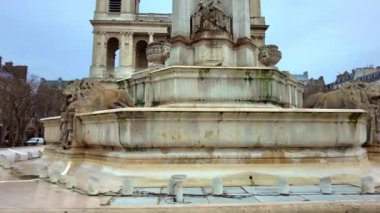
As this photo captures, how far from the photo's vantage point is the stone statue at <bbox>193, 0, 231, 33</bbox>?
10.4 metres

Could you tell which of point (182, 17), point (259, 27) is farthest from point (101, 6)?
point (182, 17)

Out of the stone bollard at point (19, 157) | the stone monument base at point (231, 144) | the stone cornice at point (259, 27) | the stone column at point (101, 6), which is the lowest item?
the stone bollard at point (19, 157)

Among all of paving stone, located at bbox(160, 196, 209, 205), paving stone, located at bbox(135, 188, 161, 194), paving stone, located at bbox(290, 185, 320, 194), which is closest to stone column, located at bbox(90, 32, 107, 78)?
paving stone, located at bbox(135, 188, 161, 194)

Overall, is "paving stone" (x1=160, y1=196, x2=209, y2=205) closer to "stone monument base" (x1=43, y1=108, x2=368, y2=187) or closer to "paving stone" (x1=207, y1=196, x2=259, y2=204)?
"paving stone" (x1=207, y1=196, x2=259, y2=204)

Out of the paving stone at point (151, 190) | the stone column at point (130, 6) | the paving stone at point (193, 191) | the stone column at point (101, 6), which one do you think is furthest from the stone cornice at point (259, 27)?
the paving stone at point (151, 190)

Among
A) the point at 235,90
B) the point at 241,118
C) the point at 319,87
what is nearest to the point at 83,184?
the point at 241,118

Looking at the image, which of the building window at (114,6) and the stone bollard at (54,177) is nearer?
the stone bollard at (54,177)

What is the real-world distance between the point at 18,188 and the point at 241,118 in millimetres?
3953

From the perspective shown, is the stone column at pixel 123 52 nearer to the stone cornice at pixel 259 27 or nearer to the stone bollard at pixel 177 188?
the stone cornice at pixel 259 27

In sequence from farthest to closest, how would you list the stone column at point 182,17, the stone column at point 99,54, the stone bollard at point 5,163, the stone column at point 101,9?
the stone column at point 101,9 < the stone column at point 99,54 < the stone column at point 182,17 < the stone bollard at point 5,163

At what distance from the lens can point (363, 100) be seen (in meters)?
8.48

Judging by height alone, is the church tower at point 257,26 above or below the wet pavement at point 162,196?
above

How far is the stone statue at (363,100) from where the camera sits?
8.17 metres

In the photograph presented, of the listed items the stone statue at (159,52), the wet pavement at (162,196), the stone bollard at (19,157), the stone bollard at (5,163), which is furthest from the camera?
the stone statue at (159,52)
